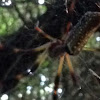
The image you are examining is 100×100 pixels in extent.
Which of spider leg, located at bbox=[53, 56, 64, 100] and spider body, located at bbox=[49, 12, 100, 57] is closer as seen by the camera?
spider body, located at bbox=[49, 12, 100, 57]

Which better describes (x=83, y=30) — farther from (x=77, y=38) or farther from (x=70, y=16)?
(x=70, y=16)

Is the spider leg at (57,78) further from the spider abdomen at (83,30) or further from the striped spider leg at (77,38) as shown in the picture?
the spider abdomen at (83,30)

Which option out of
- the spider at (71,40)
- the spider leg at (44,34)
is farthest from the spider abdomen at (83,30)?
the spider leg at (44,34)

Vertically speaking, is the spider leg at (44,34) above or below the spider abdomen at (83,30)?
below

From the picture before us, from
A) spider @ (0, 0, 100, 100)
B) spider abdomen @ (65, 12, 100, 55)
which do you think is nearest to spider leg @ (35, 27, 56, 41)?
spider @ (0, 0, 100, 100)

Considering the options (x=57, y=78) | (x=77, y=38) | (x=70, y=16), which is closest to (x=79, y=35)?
(x=77, y=38)

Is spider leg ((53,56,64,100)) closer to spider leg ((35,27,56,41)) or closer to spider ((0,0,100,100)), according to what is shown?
spider ((0,0,100,100))

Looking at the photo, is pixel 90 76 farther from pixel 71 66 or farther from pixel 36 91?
pixel 36 91
